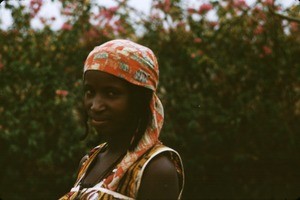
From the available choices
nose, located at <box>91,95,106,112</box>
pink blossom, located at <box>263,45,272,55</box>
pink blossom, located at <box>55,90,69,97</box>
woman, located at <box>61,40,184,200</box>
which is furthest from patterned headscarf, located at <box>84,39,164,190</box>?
pink blossom, located at <box>263,45,272,55</box>

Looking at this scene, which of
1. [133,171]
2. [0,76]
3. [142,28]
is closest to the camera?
[133,171]

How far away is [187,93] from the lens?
253 inches

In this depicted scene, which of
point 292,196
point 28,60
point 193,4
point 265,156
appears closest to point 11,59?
point 28,60

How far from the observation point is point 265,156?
6645mm

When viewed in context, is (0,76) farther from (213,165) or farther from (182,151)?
(213,165)

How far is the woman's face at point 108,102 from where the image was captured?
6.45 ft

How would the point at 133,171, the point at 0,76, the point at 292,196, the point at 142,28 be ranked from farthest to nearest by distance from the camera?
1. the point at 292,196
2. the point at 142,28
3. the point at 0,76
4. the point at 133,171

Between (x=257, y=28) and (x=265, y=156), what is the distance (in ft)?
5.20

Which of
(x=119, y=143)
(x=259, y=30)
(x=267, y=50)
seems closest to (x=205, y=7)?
(x=259, y=30)

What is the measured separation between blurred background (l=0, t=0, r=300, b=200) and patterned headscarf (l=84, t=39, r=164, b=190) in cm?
390

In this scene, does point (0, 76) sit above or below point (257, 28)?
below

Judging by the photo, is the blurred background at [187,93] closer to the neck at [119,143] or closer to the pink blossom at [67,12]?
the pink blossom at [67,12]

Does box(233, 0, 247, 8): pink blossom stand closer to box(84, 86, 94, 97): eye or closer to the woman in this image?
the woman

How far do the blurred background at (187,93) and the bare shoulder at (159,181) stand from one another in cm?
405
